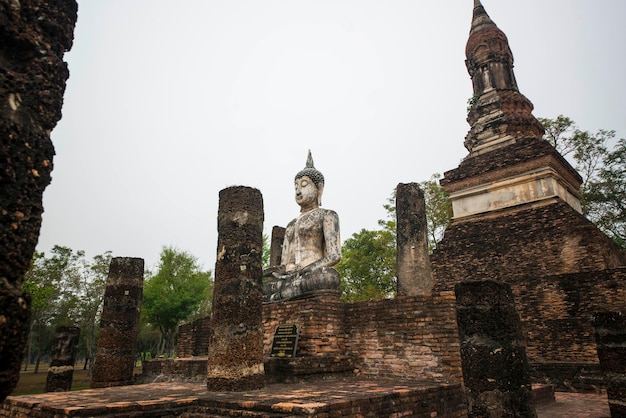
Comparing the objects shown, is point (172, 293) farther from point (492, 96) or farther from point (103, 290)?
point (492, 96)

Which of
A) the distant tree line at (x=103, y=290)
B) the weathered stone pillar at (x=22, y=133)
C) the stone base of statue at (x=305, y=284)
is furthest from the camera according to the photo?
the distant tree line at (x=103, y=290)

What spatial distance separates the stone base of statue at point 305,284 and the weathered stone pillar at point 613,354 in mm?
4159

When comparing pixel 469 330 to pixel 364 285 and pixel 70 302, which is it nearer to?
pixel 364 285

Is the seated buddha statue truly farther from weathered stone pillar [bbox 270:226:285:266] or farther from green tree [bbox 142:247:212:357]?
green tree [bbox 142:247:212:357]

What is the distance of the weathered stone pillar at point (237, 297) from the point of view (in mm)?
5441

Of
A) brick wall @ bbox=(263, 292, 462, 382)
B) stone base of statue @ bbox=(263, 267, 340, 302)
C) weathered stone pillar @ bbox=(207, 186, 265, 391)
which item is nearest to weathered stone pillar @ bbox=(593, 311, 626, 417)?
brick wall @ bbox=(263, 292, 462, 382)

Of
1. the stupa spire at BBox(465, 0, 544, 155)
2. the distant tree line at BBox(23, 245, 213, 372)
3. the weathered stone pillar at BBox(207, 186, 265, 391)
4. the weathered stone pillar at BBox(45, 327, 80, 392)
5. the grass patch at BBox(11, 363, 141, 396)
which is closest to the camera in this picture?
the weathered stone pillar at BBox(207, 186, 265, 391)

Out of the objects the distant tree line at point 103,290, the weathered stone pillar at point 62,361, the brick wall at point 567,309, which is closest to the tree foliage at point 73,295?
the distant tree line at point 103,290

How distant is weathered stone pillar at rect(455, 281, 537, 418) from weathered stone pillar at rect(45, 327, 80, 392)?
10715 millimetres

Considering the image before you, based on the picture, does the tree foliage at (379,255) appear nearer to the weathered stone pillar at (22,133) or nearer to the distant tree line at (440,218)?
the distant tree line at (440,218)

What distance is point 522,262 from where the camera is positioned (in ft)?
40.3

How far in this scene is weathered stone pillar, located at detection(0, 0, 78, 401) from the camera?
1547 millimetres

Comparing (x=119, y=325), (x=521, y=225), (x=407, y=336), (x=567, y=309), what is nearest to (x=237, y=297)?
(x=407, y=336)

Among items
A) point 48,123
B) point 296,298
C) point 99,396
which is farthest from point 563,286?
point 48,123
